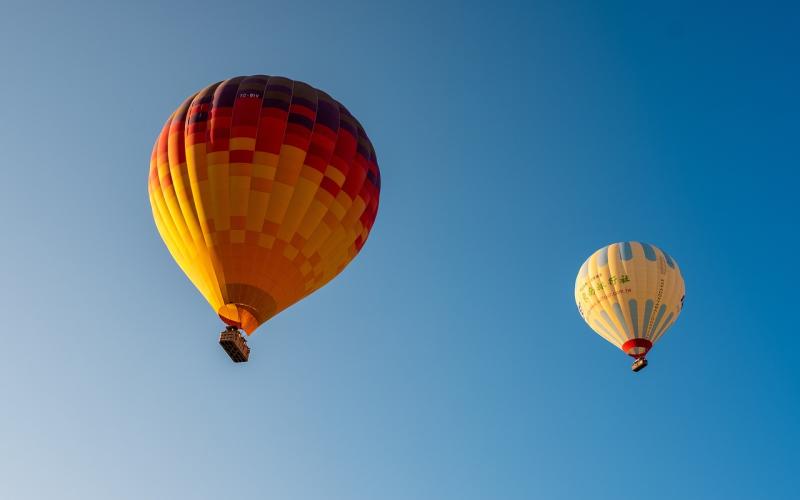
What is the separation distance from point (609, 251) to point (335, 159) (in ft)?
41.3

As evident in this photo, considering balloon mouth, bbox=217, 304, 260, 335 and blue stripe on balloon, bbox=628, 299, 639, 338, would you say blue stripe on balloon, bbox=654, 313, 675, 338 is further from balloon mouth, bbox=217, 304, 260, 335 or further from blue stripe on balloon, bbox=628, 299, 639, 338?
balloon mouth, bbox=217, 304, 260, 335

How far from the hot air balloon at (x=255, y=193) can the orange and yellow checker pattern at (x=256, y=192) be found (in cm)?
2

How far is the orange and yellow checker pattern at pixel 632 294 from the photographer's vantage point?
25.4m

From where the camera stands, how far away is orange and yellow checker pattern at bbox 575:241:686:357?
2542 centimetres

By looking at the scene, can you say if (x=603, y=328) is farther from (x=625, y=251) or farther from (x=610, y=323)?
(x=625, y=251)

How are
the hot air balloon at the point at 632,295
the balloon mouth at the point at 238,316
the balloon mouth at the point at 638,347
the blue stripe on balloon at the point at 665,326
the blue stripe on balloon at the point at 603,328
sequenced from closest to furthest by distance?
the balloon mouth at the point at 238,316 → the balloon mouth at the point at 638,347 → the hot air balloon at the point at 632,295 → the blue stripe on balloon at the point at 665,326 → the blue stripe on balloon at the point at 603,328

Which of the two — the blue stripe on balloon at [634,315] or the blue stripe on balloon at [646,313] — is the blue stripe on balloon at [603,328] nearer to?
the blue stripe on balloon at [634,315]

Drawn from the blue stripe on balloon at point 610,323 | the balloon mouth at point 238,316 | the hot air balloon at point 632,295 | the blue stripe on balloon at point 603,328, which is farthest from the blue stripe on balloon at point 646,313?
the balloon mouth at point 238,316

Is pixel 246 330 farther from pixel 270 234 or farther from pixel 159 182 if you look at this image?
pixel 159 182

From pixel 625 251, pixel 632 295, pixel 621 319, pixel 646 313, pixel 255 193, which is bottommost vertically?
pixel 255 193

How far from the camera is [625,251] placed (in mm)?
26797

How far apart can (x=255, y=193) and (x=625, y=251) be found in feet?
47.0

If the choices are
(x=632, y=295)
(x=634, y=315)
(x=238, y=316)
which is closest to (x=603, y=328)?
(x=634, y=315)

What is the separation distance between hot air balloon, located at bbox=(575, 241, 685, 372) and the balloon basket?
44.4 feet
